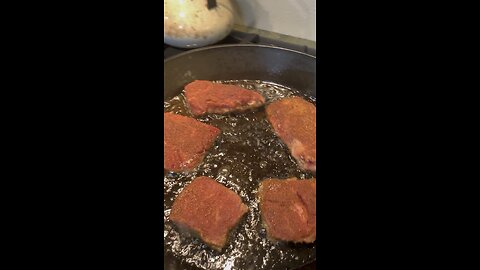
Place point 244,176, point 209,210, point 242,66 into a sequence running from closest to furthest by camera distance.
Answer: point 209,210 → point 244,176 → point 242,66

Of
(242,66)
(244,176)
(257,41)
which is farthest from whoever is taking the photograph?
(257,41)

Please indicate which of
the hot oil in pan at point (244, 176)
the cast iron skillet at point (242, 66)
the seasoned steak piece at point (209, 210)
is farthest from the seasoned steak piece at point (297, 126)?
the seasoned steak piece at point (209, 210)

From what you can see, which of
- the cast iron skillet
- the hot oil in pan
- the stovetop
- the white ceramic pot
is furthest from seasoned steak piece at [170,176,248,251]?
the stovetop

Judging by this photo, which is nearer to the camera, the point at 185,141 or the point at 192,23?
the point at 185,141

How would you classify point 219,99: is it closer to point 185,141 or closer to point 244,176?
point 185,141

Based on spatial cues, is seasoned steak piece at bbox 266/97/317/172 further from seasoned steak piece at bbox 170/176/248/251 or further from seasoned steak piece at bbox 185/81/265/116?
seasoned steak piece at bbox 170/176/248/251

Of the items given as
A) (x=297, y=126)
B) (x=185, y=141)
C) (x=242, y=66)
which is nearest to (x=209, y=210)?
(x=185, y=141)

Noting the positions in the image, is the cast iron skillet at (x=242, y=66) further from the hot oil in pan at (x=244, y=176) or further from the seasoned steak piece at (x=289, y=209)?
the seasoned steak piece at (x=289, y=209)
